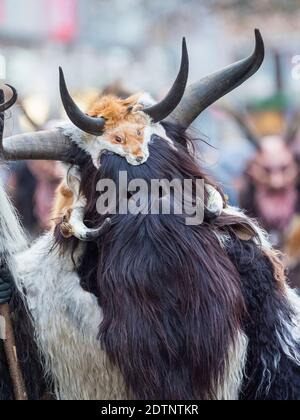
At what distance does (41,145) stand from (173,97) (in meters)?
0.59

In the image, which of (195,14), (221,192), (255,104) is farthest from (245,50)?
(221,192)

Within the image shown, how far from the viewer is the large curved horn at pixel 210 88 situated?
434 centimetres

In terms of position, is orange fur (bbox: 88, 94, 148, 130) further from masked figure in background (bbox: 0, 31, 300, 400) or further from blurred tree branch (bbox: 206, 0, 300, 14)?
blurred tree branch (bbox: 206, 0, 300, 14)

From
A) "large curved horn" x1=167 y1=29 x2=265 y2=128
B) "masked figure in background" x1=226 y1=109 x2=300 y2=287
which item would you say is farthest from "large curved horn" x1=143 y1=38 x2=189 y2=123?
"masked figure in background" x1=226 y1=109 x2=300 y2=287

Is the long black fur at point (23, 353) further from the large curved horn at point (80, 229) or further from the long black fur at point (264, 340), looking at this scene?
the long black fur at point (264, 340)

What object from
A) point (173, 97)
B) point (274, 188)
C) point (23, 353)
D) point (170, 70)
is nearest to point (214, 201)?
point (173, 97)

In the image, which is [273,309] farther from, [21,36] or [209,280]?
[21,36]

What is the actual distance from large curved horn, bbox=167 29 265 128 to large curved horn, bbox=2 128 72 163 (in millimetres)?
459

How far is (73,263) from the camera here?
4.24 m

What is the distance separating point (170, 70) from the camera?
1530 centimetres

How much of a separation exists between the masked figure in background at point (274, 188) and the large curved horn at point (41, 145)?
142 inches

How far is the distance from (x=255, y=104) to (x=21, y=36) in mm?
6986

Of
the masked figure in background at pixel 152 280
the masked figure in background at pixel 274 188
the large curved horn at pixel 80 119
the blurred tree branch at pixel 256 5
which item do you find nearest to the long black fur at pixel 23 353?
the masked figure in background at pixel 152 280

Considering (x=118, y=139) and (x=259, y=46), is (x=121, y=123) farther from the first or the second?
(x=259, y=46)
